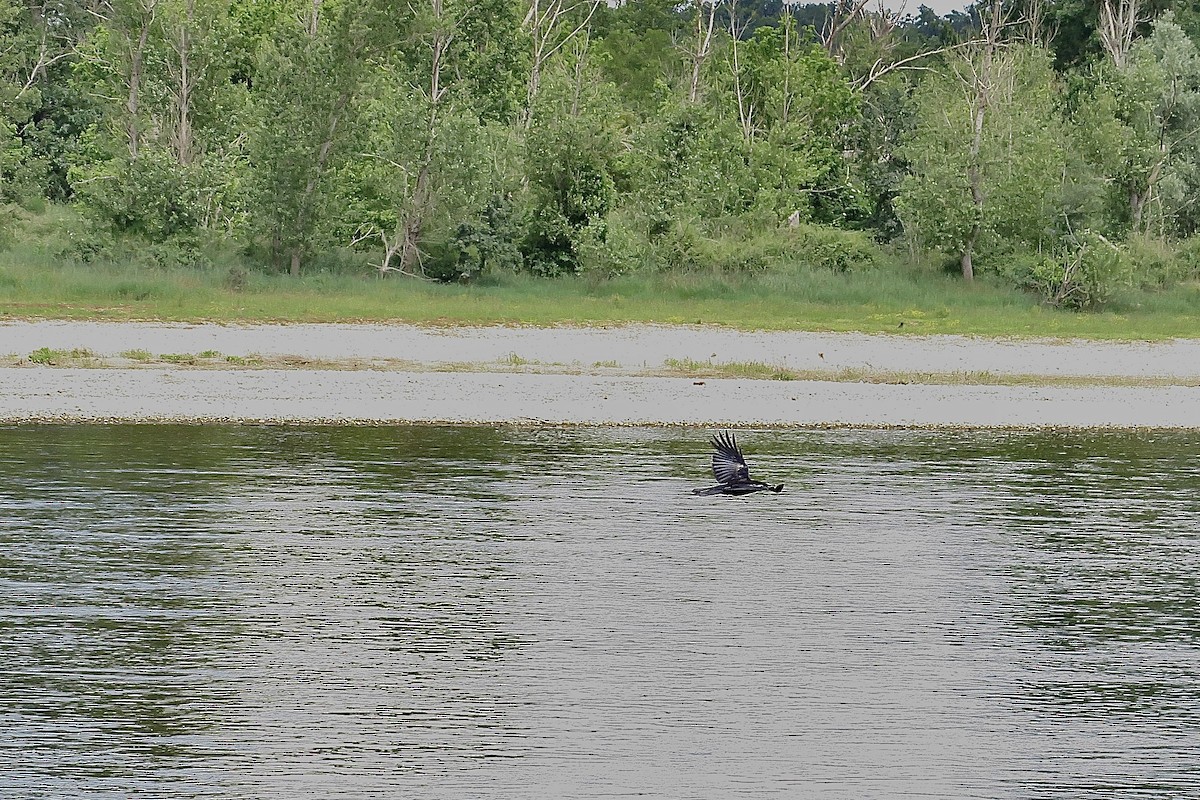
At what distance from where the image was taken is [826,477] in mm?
19562

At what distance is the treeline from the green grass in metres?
1.00

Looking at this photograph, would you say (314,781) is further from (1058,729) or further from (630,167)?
(630,167)

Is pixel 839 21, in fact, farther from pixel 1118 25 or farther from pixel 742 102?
pixel 742 102

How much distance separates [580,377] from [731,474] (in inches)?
456

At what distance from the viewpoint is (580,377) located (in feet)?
93.2

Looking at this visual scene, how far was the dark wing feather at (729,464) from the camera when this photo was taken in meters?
16.7

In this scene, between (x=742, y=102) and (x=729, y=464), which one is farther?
(x=742, y=102)

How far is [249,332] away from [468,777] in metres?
23.4

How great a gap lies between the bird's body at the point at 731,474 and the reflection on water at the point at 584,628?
294 millimetres

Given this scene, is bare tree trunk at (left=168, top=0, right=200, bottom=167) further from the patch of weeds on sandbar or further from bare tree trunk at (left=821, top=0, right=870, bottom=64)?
bare tree trunk at (left=821, top=0, right=870, bottom=64)

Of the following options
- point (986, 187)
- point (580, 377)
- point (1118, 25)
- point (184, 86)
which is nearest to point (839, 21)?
point (1118, 25)

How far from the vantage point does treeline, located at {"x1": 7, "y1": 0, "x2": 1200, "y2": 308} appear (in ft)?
139

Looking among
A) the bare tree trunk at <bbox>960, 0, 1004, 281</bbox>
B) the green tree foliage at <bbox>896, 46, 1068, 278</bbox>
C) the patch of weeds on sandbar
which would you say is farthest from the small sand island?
the green tree foliage at <bbox>896, 46, 1068, 278</bbox>

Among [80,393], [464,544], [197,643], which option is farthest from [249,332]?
[197,643]
